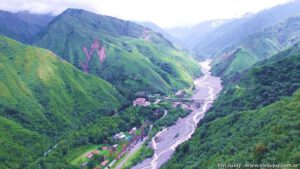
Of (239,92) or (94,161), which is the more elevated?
(239,92)

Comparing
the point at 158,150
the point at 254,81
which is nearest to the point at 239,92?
the point at 254,81

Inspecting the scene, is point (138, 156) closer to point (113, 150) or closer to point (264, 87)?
point (113, 150)

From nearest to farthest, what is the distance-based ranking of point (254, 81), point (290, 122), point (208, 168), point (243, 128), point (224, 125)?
point (290, 122)
point (208, 168)
point (243, 128)
point (224, 125)
point (254, 81)

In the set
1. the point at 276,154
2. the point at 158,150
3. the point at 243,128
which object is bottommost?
the point at 158,150

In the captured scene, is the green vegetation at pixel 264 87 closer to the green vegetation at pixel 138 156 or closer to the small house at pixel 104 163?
the green vegetation at pixel 138 156

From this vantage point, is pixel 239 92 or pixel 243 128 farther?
pixel 239 92

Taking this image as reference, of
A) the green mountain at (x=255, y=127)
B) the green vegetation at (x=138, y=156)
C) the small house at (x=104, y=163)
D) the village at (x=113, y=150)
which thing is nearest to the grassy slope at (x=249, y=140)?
the green mountain at (x=255, y=127)

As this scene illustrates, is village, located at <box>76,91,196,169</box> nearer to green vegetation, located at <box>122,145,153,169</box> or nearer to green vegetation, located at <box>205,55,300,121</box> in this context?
green vegetation, located at <box>122,145,153,169</box>

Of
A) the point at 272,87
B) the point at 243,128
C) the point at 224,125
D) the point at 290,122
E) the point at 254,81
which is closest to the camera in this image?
the point at 290,122

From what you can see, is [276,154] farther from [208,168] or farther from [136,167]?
[136,167]
